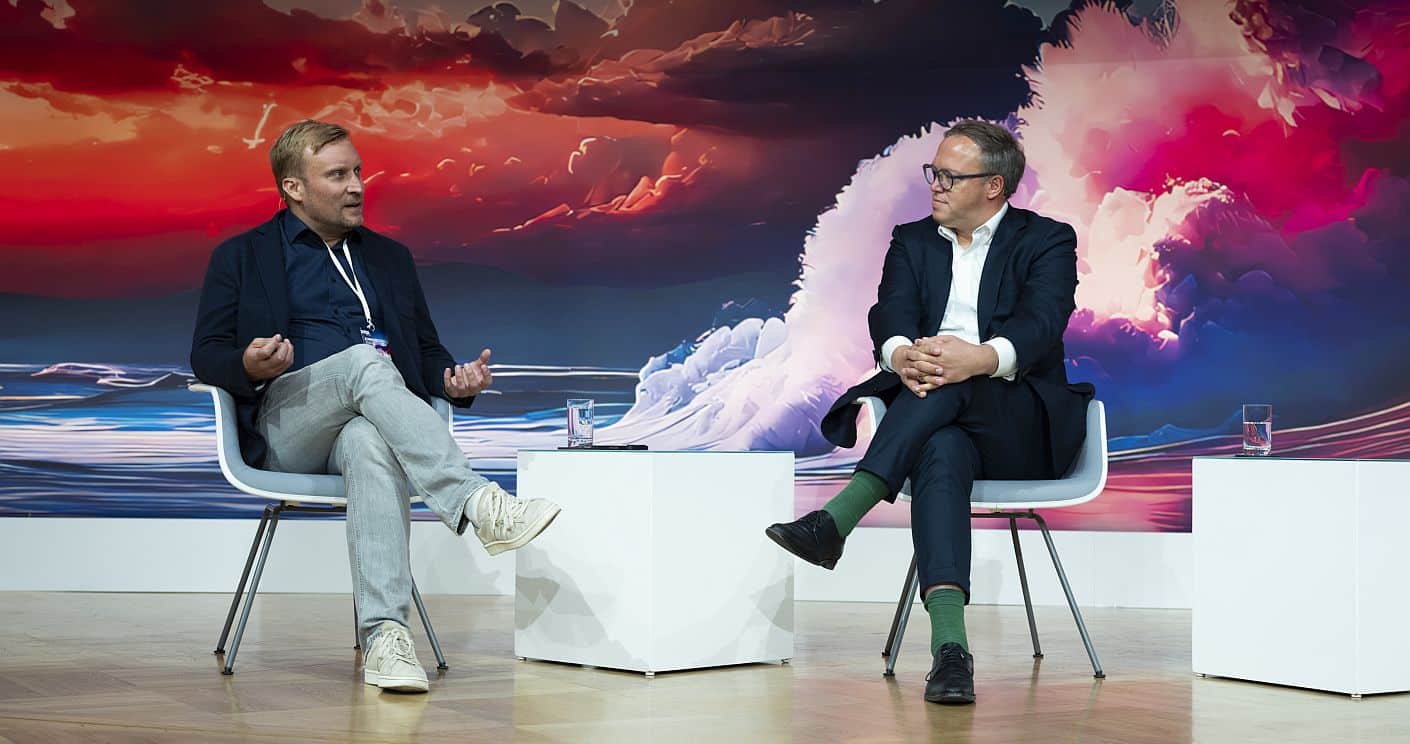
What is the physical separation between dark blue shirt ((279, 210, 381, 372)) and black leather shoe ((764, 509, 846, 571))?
112cm

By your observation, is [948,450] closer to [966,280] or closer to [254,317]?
[966,280]

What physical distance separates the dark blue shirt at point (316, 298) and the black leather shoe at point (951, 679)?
150cm

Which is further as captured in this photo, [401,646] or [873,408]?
[873,408]

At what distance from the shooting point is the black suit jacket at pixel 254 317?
3045 millimetres

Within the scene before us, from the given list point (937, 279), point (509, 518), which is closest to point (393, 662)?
point (509, 518)

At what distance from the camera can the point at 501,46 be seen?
18.3ft

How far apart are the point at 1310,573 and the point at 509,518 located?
1596 mm

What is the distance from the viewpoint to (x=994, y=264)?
328 centimetres

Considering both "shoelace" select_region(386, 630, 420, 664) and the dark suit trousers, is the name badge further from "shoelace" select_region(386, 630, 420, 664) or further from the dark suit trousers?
the dark suit trousers

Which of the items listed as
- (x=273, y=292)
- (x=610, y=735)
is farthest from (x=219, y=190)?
(x=610, y=735)

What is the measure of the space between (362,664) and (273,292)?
84 cm

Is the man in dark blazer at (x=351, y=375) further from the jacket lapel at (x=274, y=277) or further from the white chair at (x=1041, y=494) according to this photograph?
the white chair at (x=1041, y=494)

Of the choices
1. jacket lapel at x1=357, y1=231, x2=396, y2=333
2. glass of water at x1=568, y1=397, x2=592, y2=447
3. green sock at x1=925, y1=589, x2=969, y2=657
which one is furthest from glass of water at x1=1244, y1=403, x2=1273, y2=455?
jacket lapel at x1=357, y1=231, x2=396, y2=333

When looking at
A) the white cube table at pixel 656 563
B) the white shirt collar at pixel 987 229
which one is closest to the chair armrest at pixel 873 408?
the white cube table at pixel 656 563
